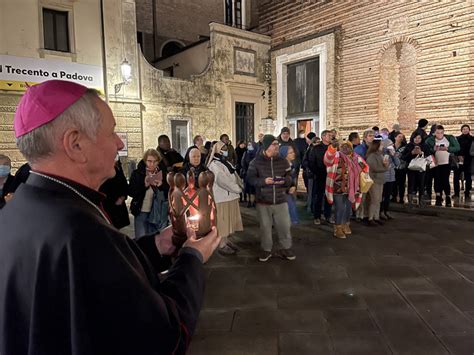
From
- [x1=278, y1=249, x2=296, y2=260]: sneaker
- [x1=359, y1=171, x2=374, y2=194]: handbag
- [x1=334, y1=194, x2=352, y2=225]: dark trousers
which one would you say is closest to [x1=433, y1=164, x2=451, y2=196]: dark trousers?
[x1=359, y1=171, x2=374, y2=194]: handbag

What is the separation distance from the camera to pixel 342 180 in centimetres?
669

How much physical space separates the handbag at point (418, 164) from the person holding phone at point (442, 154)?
0.48 metres

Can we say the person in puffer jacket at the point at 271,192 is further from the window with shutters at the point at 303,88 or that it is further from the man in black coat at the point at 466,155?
the window with shutters at the point at 303,88

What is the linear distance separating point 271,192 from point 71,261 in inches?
185

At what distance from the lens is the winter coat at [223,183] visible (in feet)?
18.5

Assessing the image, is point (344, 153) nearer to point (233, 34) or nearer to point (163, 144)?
point (163, 144)

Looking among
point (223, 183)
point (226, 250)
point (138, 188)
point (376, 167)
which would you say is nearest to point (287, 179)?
point (223, 183)

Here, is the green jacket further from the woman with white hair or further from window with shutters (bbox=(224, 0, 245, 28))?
window with shutters (bbox=(224, 0, 245, 28))

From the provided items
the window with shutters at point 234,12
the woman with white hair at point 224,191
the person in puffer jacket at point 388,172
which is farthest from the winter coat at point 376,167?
the window with shutters at point 234,12

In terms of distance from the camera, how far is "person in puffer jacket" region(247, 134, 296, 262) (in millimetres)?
5555

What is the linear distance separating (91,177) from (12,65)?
1247 cm

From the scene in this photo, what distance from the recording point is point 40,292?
0.98 metres

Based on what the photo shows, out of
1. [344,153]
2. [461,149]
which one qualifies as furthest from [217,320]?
[461,149]

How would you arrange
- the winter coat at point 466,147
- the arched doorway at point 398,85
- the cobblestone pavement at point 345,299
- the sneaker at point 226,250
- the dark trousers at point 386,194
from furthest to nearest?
the arched doorway at point 398,85
the winter coat at point 466,147
the dark trousers at point 386,194
the sneaker at point 226,250
the cobblestone pavement at point 345,299
